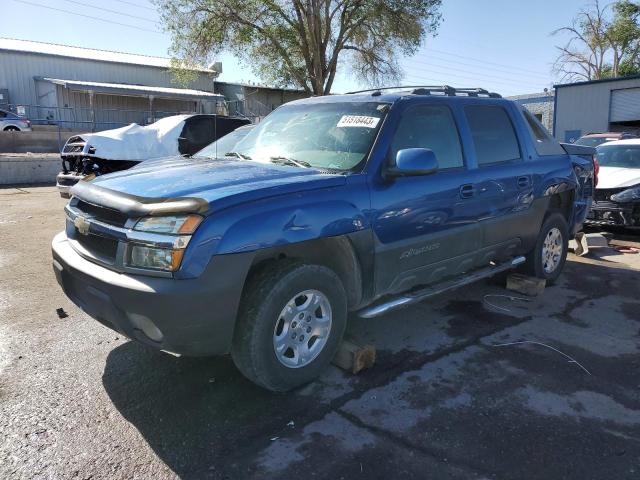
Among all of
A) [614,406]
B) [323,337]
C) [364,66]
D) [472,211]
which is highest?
[364,66]

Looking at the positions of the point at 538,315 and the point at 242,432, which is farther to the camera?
the point at 538,315

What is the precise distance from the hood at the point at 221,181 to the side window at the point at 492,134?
1728 millimetres

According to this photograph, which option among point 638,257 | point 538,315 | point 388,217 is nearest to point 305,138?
point 388,217

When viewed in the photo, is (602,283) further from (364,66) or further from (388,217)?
(364,66)

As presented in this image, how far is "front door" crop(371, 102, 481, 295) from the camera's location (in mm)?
3732

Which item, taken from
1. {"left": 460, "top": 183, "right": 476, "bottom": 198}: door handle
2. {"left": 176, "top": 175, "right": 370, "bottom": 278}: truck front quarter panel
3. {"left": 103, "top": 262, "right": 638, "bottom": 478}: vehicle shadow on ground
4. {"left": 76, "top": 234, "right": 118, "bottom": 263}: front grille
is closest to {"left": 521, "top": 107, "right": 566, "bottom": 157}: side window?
{"left": 460, "top": 183, "right": 476, "bottom": 198}: door handle

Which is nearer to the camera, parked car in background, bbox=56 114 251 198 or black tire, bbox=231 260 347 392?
black tire, bbox=231 260 347 392

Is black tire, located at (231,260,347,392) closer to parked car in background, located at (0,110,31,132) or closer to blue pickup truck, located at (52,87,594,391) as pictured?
blue pickup truck, located at (52,87,594,391)

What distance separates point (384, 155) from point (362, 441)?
6.27 ft

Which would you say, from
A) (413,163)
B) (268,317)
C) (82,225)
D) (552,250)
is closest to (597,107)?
(552,250)

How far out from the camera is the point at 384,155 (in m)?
3.74

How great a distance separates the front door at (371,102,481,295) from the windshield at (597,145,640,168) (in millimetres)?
6848

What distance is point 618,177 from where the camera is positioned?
8992 mm

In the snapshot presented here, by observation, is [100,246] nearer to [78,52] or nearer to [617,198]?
[617,198]
